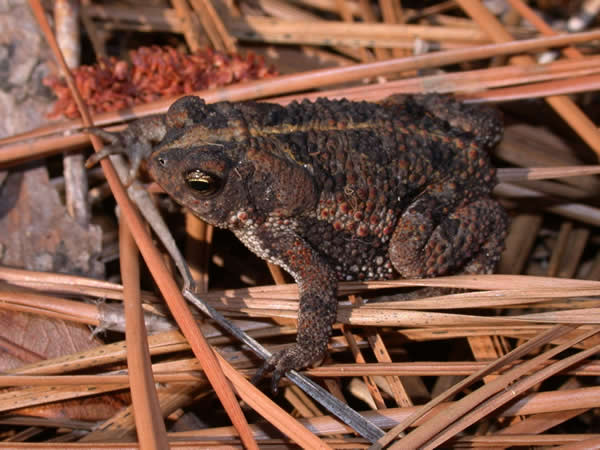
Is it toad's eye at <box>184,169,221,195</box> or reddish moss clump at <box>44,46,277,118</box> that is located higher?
reddish moss clump at <box>44,46,277,118</box>

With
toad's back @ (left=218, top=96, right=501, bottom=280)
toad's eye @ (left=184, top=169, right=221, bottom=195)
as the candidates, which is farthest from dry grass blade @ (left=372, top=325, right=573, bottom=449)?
toad's eye @ (left=184, top=169, right=221, bottom=195)

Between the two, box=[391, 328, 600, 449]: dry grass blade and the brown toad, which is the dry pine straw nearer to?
box=[391, 328, 600, 449]: dry grass blade

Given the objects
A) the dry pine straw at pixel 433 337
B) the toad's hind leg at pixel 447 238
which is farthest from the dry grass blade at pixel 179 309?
the toad's hind leg at pixel 447 238

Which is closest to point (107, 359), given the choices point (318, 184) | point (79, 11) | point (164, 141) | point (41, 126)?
point (164, 141)

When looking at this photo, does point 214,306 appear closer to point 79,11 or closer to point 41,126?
point 41,126

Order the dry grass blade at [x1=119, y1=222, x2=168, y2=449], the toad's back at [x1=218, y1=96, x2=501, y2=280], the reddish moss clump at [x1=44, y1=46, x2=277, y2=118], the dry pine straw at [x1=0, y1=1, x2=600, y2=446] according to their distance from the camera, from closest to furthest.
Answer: the dry grass blade at [x1=119, y1=222, x2=168, y2=449] < the dry pine straw at [x1=0, y1=1, x2=600, y2=446] < the toad's back at [x1=218, y1=96, x2=501, y2=280] < the reddish moss clump at [x1=44, y1=46, x2=277, y2=118]

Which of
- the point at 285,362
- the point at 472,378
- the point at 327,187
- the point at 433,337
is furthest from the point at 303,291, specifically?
the point at 472,378

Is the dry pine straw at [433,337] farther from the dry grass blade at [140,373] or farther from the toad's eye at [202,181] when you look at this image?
the toad's eye at [202,181]
